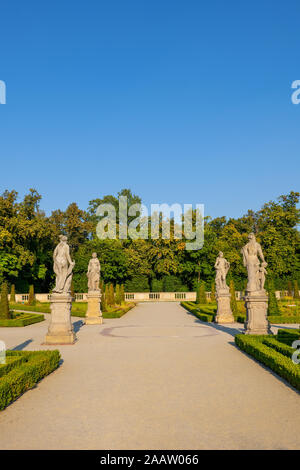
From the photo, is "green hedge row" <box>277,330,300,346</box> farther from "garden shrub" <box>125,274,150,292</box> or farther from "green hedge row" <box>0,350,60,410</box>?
"garden shrub" <box>125,274,150,292</box>

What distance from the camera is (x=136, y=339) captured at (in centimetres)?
1656

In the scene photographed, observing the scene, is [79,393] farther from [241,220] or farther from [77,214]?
[241,220]

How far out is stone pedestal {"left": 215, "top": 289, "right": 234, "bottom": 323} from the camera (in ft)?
74.9

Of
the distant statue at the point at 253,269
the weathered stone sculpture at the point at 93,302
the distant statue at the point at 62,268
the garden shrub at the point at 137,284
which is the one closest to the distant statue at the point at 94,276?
the weathered stone sculpture at the point at 93,302

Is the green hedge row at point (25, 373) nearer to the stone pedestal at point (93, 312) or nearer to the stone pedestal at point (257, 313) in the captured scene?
the stone pedestal at point (257, 313)

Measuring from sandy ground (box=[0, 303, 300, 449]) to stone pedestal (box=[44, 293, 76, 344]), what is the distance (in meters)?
2.03

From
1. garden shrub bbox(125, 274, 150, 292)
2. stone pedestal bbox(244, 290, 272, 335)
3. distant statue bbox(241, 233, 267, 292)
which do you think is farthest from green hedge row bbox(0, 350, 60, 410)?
garden shrub bbox(125, 274, 150, 292)

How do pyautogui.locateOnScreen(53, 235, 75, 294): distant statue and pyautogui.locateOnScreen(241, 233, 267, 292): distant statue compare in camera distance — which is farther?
pyautogui.locateOnScreen(241, 233, 267, 292): distant statue

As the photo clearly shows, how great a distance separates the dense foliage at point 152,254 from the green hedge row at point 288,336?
123 ft

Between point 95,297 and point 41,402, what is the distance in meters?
15.5

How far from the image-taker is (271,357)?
10.6 meters

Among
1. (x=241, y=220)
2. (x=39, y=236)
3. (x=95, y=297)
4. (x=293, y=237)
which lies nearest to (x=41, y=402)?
(x=95, y=297)

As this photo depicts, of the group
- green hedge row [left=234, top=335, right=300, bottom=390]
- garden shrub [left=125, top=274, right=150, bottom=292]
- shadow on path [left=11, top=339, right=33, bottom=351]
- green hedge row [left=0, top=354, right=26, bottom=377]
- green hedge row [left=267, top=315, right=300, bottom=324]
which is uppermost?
garden shrub [left=125, top=274, right=150, bottom=292]

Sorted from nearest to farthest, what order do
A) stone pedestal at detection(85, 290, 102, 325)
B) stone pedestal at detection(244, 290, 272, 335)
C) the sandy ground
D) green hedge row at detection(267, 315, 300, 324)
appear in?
the sandy ground < stone pedestal at detection(244, 290, 272, 335) < stone pedestal at detection(85, 290, 102, 325) < green hedge row at detection(267, 315, 300, 324)
